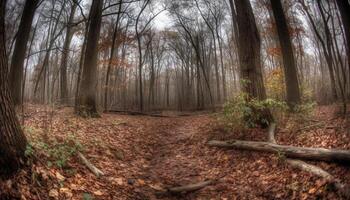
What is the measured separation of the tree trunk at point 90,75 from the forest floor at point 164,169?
7.53 ft

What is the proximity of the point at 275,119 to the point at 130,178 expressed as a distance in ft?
14.2

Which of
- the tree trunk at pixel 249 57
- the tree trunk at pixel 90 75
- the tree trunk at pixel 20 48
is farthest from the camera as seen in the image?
the tree trunk at pixel 90 75

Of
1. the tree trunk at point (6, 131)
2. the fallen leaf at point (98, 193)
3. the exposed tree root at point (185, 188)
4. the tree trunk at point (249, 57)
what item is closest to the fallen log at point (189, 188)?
the exposed tree root at point (185, 188)

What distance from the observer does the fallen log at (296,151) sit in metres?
3.27

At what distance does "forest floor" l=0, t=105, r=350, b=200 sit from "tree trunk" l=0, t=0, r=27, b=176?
140 mm

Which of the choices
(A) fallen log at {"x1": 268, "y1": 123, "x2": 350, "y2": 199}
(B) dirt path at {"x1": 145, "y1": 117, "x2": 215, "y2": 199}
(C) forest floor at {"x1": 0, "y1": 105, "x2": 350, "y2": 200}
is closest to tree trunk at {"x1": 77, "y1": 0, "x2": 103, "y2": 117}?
(C) forest floor at {"x1": 0, "y1": 105, "x2": 350, "y2": 200}

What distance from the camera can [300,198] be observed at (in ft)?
9.90

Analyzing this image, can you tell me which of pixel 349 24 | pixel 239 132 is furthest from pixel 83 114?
pixel 349 24

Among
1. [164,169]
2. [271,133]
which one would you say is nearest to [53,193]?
[164,169]

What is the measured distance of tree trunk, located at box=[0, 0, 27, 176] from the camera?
2.65 m

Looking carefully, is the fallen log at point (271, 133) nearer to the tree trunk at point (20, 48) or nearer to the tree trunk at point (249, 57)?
the tree trunk at point (249, 57)

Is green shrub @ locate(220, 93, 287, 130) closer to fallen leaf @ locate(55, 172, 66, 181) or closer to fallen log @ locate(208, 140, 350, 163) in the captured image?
fallen log @ locate(208, 140, 350, 163)

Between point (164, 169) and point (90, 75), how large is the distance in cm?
614

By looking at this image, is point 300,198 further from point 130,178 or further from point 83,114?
point 83,114
